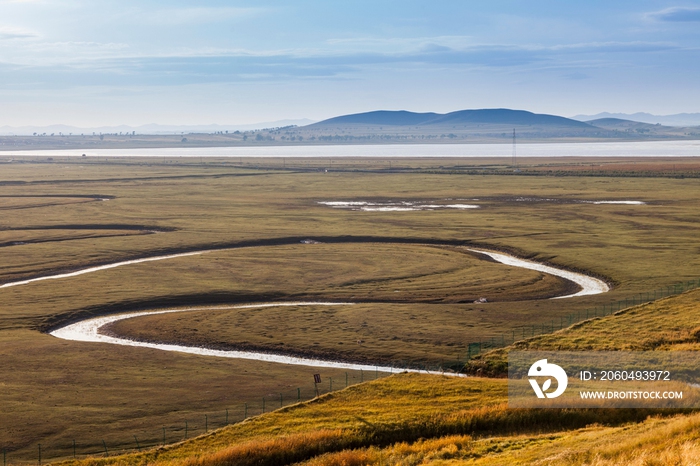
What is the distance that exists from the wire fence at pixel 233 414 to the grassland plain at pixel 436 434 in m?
1.96

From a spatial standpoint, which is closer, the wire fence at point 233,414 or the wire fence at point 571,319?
the wire fence at point 233,414

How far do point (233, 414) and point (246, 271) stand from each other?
34.3 meters

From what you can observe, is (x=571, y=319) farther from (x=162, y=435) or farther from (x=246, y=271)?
(x=246, y=271)

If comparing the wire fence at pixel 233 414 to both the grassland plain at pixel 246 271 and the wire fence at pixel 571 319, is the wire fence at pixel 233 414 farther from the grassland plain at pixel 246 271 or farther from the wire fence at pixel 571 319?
the grassland plain at pixel 246 271

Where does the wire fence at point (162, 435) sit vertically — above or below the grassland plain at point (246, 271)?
below

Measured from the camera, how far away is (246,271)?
234ft

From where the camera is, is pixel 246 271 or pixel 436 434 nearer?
pixel 436 434

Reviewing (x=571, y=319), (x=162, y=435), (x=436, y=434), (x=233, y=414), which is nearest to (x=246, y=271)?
(x=571, y=319)

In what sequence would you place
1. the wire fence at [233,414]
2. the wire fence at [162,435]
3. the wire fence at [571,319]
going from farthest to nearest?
the wire fence at [571,319] < the wire fence at [233,414] < the wire fence at [162,435]

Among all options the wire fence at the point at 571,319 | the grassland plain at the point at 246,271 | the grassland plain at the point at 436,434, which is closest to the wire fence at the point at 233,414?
the wire fence at the point at 571,319

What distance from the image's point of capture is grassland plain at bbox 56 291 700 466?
86.6ft

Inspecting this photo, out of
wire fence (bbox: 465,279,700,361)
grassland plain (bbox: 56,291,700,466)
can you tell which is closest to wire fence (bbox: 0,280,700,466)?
wire fence (bbox: 465,279,700,361)

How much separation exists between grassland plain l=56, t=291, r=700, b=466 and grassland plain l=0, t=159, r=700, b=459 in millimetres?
5016

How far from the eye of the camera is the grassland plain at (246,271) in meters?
40.7
